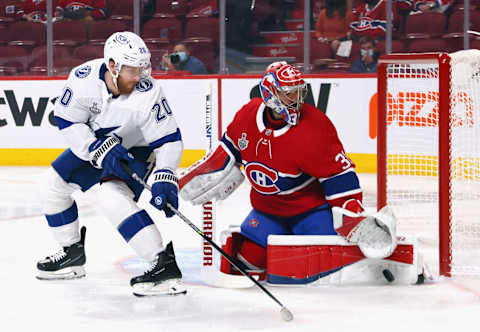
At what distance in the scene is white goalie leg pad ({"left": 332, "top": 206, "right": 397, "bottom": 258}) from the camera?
3.00 m

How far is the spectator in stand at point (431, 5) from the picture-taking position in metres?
7.68

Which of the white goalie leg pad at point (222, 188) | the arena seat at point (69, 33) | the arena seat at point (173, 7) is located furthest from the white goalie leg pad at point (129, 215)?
the arena seat at point (69, 33)

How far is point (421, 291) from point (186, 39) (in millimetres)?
5476

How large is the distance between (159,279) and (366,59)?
5036 mm

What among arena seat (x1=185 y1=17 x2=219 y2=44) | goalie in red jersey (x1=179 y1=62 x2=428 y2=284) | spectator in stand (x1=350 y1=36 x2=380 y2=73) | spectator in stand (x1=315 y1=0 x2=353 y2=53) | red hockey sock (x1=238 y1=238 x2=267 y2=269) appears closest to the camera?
goalie in red jersey (x1=179 y1=62 x2=428 y2=284)

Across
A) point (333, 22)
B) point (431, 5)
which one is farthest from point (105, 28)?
point (431, 5)

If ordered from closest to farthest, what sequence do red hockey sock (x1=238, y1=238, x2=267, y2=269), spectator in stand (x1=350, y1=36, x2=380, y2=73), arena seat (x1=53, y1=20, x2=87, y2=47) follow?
red hockey sock (x1=238, y1=238, x2=267, y2=269)
spectator in stand (x1=350, y1=36, x2=380, y2=73)
arena seat (x1=53, y1=20, x2=87, y2=47)

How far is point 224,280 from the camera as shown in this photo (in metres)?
3.18

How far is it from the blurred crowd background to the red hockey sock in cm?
449

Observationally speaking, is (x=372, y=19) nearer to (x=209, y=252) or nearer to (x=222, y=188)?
(x=222, y=188)

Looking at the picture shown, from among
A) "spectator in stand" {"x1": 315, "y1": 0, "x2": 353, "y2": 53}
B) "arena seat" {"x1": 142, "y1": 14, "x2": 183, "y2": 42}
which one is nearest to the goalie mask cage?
"spectator in stand" {"x1": 315, "y1": 0, "x2": 353, "y2": 53}

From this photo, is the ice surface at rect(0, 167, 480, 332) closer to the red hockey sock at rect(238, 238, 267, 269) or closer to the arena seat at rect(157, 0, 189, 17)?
the red hockey sock at rect(238, 238, 267, 269)

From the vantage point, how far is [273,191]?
10.6 feet

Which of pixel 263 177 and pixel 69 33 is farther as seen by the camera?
pixel 69 33
